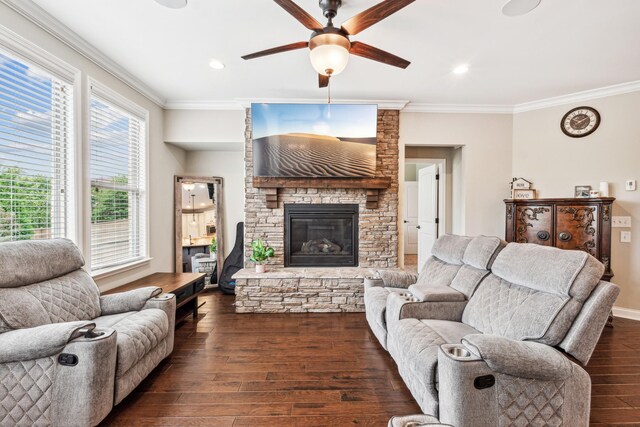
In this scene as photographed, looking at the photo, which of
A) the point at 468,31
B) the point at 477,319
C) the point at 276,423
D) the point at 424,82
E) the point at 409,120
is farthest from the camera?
the point at 409,120

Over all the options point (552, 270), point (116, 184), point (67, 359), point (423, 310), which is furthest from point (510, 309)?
point (116, 184)

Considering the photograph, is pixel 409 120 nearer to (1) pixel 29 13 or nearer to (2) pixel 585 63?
(2) pixel 585 63

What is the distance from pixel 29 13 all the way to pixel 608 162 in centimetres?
576

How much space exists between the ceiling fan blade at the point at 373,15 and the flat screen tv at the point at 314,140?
1770 mm

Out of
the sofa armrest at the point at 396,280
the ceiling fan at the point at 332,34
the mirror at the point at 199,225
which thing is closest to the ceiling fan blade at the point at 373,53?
the ceiling fan at the point at 332,34

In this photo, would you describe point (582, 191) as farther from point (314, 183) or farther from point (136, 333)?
point (136, 333)

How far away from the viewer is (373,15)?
1.59 m

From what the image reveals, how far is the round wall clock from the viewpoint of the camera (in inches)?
134

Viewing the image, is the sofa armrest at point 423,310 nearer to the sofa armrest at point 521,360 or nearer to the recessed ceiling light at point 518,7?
the sofa armrest at point 521,360

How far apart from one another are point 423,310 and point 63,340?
2.20 m

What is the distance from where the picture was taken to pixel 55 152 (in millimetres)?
2225

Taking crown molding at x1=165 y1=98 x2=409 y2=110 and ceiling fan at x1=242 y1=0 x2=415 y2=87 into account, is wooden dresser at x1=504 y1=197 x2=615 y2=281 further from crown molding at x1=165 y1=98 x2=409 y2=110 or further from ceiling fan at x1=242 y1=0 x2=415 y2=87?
ceiling fan at x1=242 y1=0 x2=415 y2=87

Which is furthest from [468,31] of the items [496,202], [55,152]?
[55,152]

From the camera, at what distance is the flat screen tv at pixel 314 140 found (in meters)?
3.50
